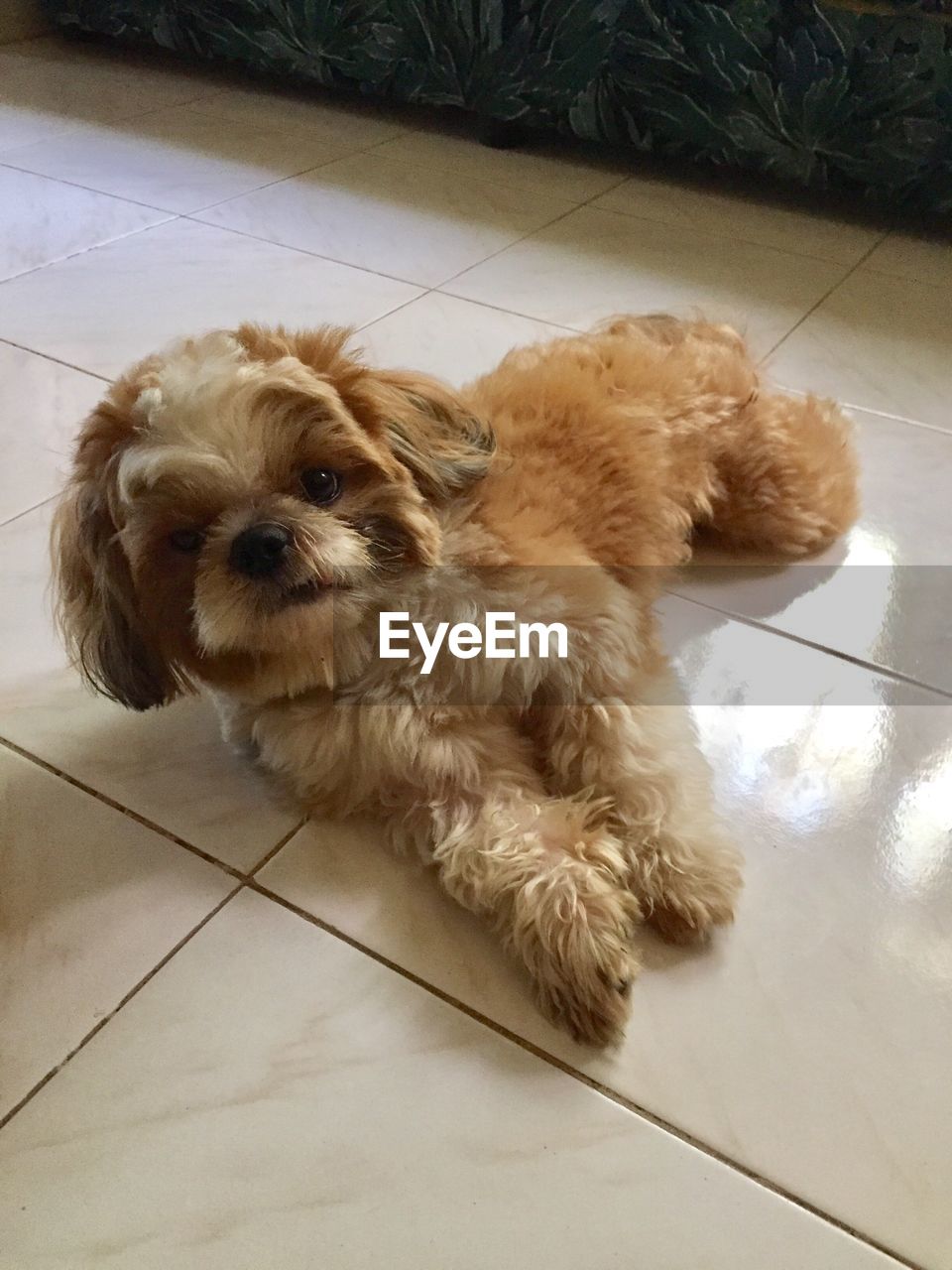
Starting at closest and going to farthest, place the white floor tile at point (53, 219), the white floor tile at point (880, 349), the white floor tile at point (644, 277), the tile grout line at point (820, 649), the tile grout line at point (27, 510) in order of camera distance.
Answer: the tile grout line at point (820, 649)
the tile grout line at point (27, 510)
the white floor tile at point (880, 349)
the white floor tile at point (644, 277)
the white floor tile at point (53, 219)

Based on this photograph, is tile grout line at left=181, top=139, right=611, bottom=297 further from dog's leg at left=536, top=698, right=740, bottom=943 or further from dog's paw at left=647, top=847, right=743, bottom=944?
dog's paw at left=647, top=847, right=743, bottom=944

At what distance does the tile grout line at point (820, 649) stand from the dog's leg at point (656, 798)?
26 centimetres

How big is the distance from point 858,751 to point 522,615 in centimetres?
48

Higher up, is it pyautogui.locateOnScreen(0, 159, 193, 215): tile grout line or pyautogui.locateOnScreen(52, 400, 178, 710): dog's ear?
pyautogui.locateOnScreen(52, 400, 178, 710): dog's ear

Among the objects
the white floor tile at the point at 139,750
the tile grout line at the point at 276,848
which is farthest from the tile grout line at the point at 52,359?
the tile grout line at the point at 276,848

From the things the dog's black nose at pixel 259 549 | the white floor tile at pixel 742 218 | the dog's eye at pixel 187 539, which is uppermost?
the dog's black nose at pixel 259 549

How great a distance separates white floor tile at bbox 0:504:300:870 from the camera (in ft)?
3.99

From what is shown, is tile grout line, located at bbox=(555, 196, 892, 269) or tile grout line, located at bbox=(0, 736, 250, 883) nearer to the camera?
tile grout line, located at bbox=(0, 736, 250, 883)

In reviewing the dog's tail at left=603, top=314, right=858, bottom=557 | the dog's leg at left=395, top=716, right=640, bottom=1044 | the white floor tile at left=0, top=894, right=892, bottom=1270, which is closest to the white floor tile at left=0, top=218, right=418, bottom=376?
the dog's tail at left=603, top=314, right=858, bottom=557

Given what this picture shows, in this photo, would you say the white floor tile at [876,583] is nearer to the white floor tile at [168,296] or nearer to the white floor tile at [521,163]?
the white floor tile at [168,296]

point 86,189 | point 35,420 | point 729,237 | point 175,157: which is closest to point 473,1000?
point 35,420

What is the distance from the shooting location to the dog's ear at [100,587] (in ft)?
3.43

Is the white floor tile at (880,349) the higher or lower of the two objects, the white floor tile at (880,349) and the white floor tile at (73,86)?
the higher

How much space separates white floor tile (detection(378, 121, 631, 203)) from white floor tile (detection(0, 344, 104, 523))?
1457mm
